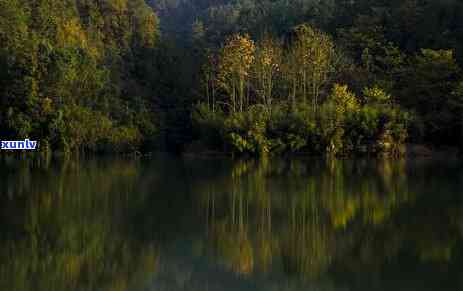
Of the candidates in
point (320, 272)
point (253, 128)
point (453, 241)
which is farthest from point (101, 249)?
point (253, 128)

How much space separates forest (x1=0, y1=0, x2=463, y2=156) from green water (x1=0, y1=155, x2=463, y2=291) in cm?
1659

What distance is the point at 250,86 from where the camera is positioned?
39469 millimetres

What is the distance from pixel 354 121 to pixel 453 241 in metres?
25.0

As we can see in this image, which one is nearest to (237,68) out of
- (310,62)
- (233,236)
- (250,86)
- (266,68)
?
(266,68)

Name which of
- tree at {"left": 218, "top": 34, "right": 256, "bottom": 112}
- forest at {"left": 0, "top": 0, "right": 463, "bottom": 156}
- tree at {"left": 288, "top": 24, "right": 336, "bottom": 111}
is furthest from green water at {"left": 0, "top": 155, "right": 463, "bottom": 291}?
tree at {"left": 288, "top": 24, "right": 336, "bottom": 111}

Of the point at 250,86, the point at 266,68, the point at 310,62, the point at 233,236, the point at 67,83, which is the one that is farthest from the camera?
the point at 67,83

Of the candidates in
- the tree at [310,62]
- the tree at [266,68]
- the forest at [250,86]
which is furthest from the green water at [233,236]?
the tree at [266,68]

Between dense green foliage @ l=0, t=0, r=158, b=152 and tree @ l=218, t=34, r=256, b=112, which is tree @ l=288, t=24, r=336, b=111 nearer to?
tree @ l=218, t=34, r=256, b=112

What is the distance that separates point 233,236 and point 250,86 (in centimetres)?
2885

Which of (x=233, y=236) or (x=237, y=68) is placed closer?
(x=233, y=236)

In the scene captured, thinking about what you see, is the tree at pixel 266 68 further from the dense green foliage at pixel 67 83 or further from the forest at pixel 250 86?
the dense green foliage at pixel 67 83

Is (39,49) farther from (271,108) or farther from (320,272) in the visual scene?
(320,272)

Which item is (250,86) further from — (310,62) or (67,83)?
(67,83)

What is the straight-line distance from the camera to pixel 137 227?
39.4 feet
